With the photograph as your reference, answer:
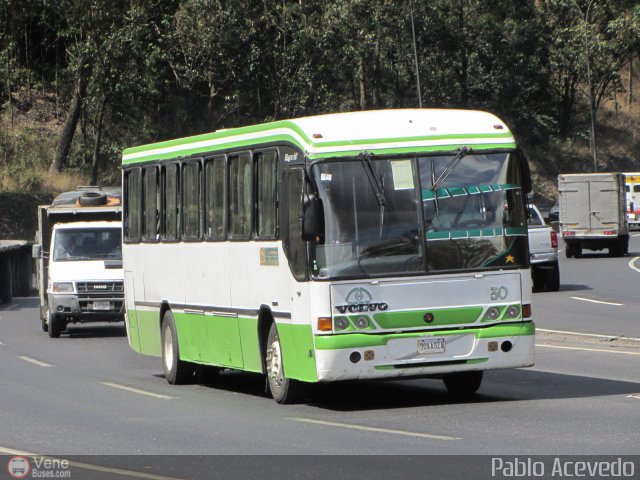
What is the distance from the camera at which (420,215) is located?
43.5ft

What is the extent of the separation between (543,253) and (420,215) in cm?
1947

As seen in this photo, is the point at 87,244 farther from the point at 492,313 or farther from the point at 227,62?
the point at 227,62

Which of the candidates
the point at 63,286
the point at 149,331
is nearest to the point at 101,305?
the point at 63,286

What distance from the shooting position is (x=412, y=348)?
13.1 m

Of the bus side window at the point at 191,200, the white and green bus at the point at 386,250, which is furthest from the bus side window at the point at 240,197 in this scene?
the bus side window at the point at 191,200

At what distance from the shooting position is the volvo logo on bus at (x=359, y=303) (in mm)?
12953

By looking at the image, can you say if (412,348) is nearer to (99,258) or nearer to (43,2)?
(99,258)

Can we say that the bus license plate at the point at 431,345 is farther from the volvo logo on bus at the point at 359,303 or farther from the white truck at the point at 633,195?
the white truck at the point at 633,195

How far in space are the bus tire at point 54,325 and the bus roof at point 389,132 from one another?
12093 mm

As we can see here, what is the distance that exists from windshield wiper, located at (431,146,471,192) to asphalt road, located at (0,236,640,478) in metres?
2.13

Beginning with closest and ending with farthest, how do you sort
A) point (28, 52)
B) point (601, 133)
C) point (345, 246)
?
point (345, 246)
point (28, 52)
point (601, 133)

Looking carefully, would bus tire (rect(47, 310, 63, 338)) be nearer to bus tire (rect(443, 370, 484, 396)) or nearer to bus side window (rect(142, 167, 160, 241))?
bus side window (rect(142, 167, 160, 241))
